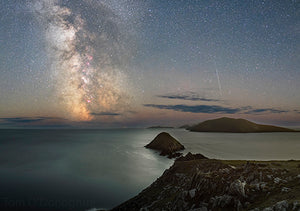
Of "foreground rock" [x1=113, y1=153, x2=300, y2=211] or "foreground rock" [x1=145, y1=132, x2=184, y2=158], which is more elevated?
"foreground rock" [x1=113, y1=153, x2=300, y2=211]

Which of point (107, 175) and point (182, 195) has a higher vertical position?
point (182, 195)

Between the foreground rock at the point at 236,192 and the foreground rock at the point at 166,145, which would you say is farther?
the foreground rock at the point at 166,145

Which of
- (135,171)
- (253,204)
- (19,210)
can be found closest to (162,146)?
(135,171)

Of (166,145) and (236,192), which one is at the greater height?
(236,192)

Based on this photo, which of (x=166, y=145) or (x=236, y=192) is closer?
(x=236, y=192)

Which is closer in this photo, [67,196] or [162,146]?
[67,196]

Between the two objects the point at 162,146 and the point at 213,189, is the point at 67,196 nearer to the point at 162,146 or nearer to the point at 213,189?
the point at 213,189

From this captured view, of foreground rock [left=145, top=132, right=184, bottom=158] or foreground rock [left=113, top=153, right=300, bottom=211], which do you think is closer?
foreground rock [left=113, top=153, right=300, bottom=211]

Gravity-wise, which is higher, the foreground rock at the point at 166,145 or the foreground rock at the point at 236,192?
the foreground rock at the point at 236,192

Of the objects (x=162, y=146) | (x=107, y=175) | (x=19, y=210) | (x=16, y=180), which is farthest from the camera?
(x=162, y=146)

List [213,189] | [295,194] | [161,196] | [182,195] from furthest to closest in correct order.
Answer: [161,196] < [182,195] < [213,189] < [295,194]

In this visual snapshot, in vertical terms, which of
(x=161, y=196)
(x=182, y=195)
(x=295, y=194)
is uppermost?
(x=295, y=194)
